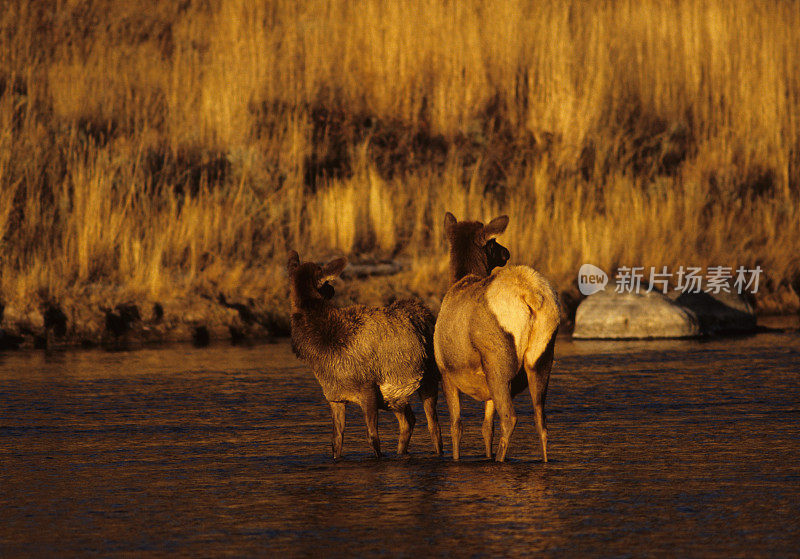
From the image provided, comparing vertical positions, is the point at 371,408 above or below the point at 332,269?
below

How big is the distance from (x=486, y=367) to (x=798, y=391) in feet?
14.2

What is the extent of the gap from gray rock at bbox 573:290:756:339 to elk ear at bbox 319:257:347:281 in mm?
7648

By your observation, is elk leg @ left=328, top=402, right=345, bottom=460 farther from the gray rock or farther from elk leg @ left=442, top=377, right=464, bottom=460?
the gray rock

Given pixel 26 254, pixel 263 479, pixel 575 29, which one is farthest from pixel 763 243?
pixel 263 479

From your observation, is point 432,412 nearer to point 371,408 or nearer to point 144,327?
point 371,408

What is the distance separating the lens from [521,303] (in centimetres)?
812

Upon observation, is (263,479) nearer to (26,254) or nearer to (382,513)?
(382,513)

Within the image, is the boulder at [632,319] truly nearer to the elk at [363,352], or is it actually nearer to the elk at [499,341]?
the elk at [363,352]

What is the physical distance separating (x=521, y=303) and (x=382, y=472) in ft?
4.38

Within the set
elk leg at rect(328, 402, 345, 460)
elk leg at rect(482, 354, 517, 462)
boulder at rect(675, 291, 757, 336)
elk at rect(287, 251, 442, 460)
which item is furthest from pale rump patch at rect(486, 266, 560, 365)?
boulder at rect(675, 291, 757, 336)

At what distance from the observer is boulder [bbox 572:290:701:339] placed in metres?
16.1

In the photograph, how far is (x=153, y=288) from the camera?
16.3 metres

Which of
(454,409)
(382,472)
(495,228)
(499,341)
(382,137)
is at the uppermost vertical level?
(382,137)

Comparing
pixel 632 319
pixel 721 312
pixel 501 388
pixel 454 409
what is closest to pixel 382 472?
pixel 454 409
